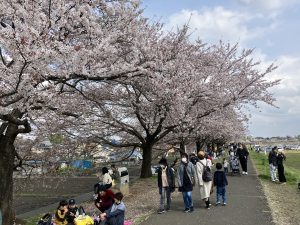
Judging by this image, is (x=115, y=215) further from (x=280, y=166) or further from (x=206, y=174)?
(x=280, y=166)

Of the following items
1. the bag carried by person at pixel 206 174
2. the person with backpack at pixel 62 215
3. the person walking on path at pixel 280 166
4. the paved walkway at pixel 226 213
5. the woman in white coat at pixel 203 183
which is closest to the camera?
the person with backpack at pixel 62 215

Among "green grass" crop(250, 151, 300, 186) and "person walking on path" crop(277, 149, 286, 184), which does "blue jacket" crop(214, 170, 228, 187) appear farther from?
"green grass" crop(250, 151, 300, 186)

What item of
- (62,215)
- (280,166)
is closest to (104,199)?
(62,215)

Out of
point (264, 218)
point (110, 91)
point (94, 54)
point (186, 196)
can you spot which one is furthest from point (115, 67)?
point (110, 91)

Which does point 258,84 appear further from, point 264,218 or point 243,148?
point 264,218

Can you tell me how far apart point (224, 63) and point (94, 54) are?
15.3 metres

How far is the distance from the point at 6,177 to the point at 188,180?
505 centimetres

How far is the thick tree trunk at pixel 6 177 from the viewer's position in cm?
1060

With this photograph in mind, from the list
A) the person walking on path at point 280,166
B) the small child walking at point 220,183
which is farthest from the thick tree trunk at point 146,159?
the small child walking at point 220,183

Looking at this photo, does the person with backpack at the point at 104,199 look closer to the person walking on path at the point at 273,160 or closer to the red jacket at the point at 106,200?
the red jacket at the point at 106,200

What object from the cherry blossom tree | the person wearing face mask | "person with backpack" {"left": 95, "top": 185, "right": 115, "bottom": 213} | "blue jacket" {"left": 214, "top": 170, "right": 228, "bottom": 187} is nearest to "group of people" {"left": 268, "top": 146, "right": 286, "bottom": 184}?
"blue jacket" {"left": 214, "top": 170, "right": 228, "bottom": 187}

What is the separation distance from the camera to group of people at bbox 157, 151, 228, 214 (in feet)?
37.4

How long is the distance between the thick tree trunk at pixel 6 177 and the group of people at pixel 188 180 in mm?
4179

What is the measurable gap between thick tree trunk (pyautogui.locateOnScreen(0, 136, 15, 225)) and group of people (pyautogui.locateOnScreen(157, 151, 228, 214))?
4179 mm
